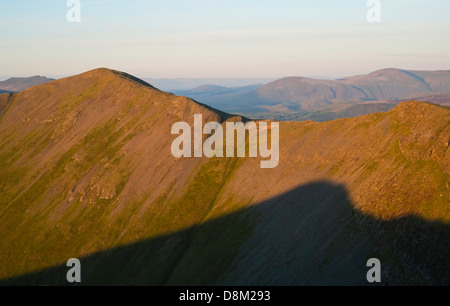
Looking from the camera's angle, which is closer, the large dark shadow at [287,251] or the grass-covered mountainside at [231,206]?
the large dark shadow at [287,251]

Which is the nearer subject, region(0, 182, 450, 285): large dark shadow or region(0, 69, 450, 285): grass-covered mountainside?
region(0, 182, 450, 285): large dark shadow

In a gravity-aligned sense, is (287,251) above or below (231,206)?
below

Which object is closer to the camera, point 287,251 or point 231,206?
point 287,251

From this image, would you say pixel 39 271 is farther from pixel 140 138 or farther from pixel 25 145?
pixel 25 145
